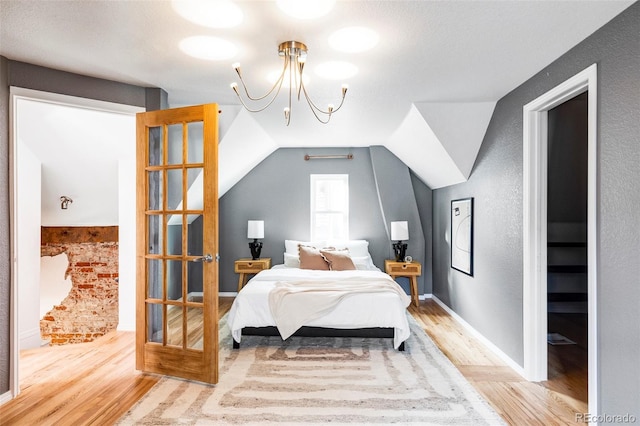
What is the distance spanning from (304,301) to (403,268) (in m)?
2.32

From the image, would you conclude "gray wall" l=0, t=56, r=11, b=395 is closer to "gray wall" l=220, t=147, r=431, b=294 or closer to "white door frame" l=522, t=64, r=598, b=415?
"gray wall" l=220, t=147, r=431, b=294

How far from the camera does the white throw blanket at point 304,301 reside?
12.2 ft

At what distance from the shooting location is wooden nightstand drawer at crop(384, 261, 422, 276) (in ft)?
18.5

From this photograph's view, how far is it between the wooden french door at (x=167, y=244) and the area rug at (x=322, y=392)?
8.7 inches

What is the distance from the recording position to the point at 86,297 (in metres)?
4.84

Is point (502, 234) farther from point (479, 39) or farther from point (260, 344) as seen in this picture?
point (260, 344)

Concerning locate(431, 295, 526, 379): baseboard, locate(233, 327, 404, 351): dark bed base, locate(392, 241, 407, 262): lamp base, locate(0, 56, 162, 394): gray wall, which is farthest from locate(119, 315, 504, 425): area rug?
locate(392, 241, 407, 262): lamp base

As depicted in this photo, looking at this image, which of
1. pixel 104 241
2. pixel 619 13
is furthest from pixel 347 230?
pixel 619 13

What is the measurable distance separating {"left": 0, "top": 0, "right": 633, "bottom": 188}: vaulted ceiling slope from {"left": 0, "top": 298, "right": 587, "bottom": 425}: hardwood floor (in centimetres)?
217

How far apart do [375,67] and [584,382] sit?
9.56 ft

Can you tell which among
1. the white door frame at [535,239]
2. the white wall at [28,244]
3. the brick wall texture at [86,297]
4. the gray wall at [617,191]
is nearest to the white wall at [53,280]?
the brick wall texture at [86,297]

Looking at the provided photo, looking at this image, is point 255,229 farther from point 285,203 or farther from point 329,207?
point 329,207

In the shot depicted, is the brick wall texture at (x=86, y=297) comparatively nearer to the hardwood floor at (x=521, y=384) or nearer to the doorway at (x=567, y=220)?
the hardwood floor at (x=521, y=384)

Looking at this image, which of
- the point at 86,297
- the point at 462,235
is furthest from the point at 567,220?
the point at 86,297
